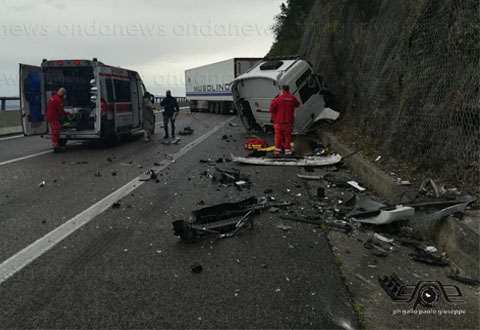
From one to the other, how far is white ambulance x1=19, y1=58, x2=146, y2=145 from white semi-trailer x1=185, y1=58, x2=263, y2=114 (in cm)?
1456

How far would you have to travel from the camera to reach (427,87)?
669 cm

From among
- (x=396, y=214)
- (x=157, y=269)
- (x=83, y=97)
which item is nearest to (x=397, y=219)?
(x=396, y=214)

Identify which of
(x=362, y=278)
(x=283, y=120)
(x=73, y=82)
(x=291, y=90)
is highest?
(x=73, y=82)

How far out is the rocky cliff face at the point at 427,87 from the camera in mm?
5297

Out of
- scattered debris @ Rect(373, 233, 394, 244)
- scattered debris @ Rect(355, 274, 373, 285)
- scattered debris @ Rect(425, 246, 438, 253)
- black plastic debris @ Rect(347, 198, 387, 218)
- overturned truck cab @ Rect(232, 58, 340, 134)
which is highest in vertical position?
overturned truck cab @ Rect(232, 58, 340, 134)

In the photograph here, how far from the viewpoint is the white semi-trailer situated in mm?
29500

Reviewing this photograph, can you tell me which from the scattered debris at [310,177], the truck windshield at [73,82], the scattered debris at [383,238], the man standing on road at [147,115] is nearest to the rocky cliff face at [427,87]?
the scattered debris at [310,177]

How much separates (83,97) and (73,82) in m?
0.76

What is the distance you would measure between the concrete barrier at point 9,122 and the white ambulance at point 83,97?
434 cm

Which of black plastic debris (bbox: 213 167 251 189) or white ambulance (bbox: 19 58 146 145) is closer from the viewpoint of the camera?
black plastic debris (bbox: 213 167 251 189)

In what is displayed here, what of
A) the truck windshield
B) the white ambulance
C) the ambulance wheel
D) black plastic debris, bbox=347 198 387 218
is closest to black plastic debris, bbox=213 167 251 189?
black plastic debris, bbox=347 198 387 218

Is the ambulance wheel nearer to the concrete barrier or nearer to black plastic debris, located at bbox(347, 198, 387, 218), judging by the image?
the concrete barrier

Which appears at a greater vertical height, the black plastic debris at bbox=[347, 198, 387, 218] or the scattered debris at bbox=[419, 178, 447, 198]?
the scattered debris at bbox=[419, 178, 447, 198]

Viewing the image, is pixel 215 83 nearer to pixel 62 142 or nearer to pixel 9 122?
pixel 9 122
